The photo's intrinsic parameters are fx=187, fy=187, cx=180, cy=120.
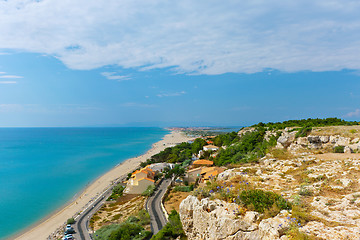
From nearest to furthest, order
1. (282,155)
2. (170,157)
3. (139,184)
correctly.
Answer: (282,155)
(139,184)
(170,157)

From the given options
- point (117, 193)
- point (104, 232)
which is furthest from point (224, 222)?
point (117, 193)

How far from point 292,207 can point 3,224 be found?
3942 cm

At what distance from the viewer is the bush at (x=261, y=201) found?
5.32 m

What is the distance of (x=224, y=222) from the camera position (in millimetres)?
5160

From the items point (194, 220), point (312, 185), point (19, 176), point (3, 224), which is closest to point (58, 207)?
point (3, 224)

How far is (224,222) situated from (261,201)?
129 cm

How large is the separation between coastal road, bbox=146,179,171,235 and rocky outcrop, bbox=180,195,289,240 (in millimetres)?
14474

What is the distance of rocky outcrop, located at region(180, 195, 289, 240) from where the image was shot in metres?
4.61

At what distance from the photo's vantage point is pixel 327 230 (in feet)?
14.3

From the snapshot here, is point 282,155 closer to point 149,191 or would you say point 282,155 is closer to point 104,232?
point 104,232

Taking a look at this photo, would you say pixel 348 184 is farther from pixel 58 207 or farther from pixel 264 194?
pixel 58 207

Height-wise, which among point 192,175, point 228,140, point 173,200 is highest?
point 228,140

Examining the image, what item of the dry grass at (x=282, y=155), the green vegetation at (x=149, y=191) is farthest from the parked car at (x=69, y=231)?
the dry grass at (x=282, y=155)

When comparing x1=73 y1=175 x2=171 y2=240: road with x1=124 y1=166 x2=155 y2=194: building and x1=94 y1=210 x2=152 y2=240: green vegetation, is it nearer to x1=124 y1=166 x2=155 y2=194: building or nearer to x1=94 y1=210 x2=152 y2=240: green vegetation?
x1=94 y1=210 x2=152 y2=240: green vegetation
